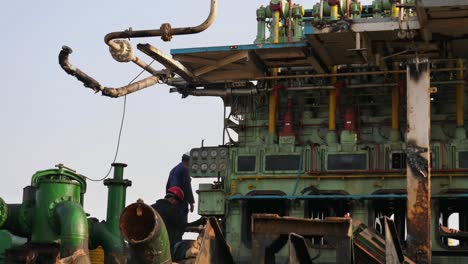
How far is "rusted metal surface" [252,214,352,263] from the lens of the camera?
12336mm

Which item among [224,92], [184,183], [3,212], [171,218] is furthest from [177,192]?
[3,212]

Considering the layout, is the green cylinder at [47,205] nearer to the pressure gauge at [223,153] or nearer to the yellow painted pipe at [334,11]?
the pressure gauge at [223,153]

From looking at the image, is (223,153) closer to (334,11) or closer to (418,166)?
(334,11)

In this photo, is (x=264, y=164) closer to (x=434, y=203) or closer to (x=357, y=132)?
(x=357, y=132)

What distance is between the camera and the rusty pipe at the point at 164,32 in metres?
17.5

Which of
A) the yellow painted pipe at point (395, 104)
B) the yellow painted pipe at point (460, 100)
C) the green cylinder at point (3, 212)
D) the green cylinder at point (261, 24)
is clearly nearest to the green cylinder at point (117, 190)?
the green cylinder at point (3, 212)

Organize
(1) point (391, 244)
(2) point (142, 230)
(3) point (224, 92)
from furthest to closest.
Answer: (3) point (224, 92)
(1) point (391, 244)
(2) point (142, 230)


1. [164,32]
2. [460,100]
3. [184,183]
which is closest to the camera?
[164,32]

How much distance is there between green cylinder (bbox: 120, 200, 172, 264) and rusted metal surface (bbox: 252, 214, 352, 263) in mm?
1583

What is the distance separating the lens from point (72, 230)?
15984mm

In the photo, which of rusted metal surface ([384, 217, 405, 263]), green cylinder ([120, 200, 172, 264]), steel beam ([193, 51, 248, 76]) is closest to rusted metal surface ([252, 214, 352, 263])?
rusted metal surface ([384, 217, 405, 263])

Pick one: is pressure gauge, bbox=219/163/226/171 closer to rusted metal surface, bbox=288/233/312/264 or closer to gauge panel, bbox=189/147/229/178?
gauge panel, bbox=189/147/229/178

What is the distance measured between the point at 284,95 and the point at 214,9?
9.22ft

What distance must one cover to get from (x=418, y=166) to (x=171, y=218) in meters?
6.52
